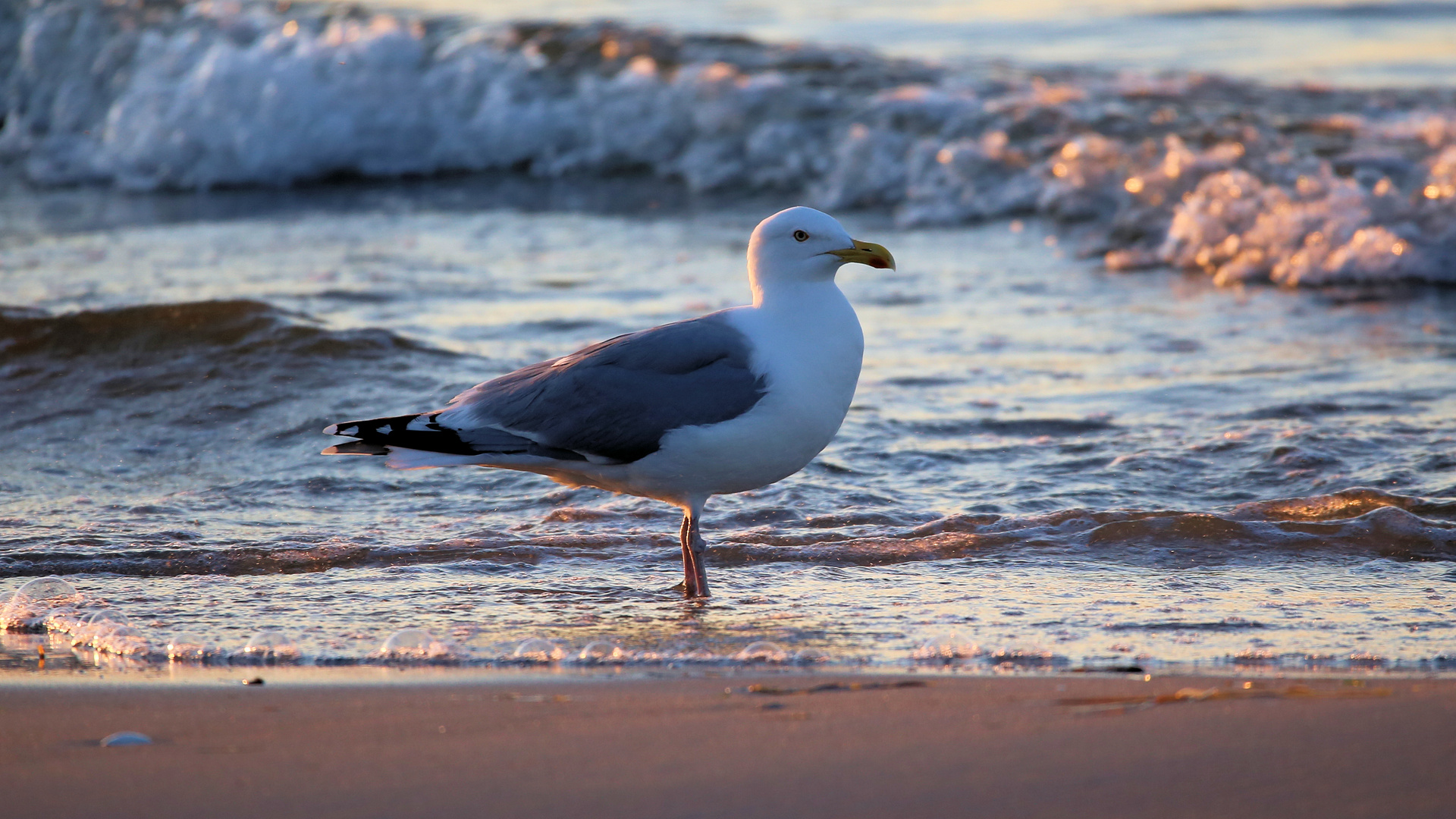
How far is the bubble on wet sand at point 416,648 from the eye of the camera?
149 inches

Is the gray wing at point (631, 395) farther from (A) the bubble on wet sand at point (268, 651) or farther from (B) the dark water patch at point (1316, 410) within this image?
(B) the dark water patch at point (1316, 410)

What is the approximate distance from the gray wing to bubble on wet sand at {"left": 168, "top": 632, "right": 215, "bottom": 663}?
39.2 inches

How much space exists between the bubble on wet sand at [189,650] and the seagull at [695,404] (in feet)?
2.91

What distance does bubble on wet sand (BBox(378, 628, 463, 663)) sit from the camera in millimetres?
3779

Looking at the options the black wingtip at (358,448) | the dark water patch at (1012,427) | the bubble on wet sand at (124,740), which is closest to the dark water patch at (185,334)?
the dark water patch at (1012,427)

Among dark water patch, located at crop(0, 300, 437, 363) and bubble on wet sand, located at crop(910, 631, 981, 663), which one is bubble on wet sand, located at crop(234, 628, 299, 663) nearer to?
bubble on wet sand, located at crop(910, 631, 981, 663)

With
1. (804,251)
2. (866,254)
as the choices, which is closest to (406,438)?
(804,251)

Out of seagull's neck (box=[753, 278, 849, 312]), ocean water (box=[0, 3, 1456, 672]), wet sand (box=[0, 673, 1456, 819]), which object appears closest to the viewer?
wet sand (box=[0, 673, 1456, 819])

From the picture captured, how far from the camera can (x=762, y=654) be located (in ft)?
12.3

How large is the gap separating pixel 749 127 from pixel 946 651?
937 centimetres

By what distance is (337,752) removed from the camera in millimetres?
3012

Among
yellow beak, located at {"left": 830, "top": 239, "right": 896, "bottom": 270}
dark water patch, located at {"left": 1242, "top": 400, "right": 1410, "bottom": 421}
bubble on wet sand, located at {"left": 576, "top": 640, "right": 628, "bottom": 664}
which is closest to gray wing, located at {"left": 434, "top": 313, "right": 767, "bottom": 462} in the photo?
yellow beak, located at {"left": 830, "top": 239, "right": 896, "bottom": 270}

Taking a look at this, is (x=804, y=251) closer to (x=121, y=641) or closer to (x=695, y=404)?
(x=695, y=404)

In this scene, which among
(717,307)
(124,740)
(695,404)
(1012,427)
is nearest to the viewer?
(124,740)
